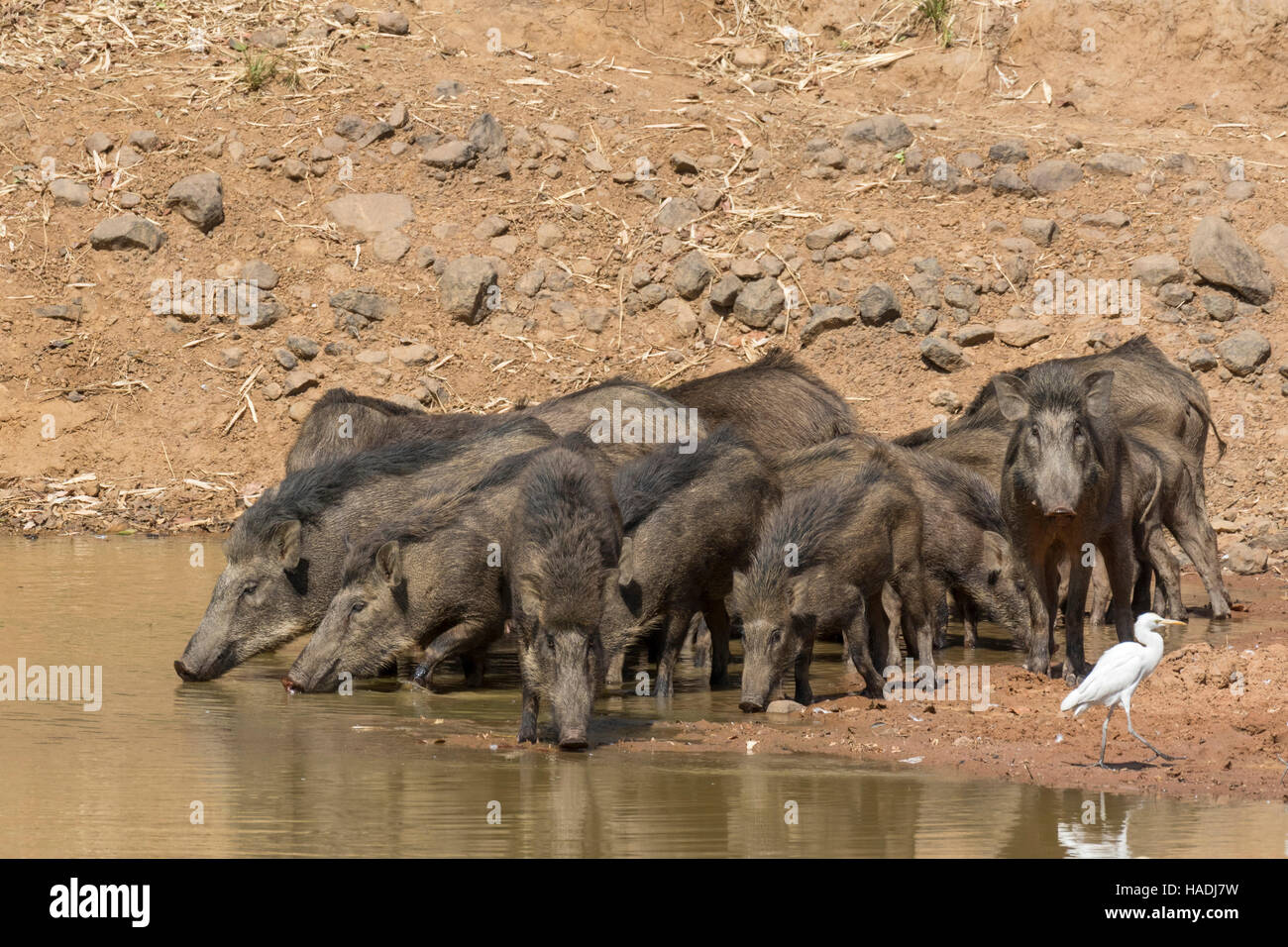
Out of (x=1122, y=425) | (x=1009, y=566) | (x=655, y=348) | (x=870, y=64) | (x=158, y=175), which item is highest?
(x=870, y=64)

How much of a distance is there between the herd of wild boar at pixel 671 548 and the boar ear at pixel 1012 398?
1 centimetres

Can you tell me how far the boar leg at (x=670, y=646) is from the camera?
30.7 feet

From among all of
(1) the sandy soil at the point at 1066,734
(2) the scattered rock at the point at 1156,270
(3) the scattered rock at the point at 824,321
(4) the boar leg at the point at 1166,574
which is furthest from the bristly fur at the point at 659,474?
(2) the scattered rock at the point at 1156,270

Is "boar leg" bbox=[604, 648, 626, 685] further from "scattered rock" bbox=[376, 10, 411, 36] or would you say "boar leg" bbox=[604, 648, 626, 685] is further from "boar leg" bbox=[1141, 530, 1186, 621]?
"scattered rock" bbox=[376, 10, 411, 36]

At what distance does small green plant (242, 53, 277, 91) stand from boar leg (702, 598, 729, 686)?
9875 millimetres

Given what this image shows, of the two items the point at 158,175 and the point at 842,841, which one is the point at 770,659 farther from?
the point at 158,175

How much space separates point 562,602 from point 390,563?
177cm

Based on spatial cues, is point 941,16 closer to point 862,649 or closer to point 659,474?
point 659,474

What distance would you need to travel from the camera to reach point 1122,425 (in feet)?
39.4

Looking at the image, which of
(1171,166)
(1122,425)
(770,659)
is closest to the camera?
(770,659)

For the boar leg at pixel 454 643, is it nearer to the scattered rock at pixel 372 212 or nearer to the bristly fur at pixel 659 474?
the bristly fur at pixel 659 474

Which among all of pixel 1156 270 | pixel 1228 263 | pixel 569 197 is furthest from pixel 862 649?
pixel 569 197
